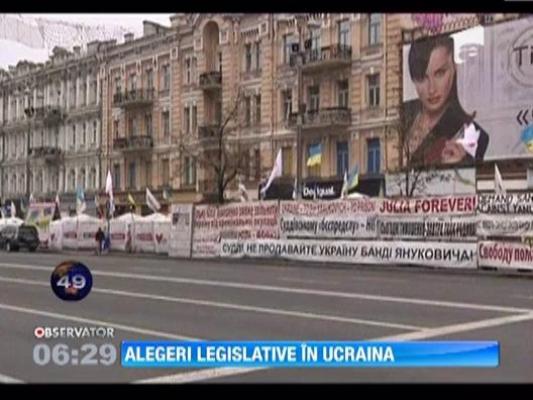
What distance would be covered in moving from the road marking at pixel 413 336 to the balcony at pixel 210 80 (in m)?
3.20

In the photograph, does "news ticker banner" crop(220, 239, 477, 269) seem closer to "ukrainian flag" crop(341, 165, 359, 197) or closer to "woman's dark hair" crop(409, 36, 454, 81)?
"ukrainian flag" crop(341, 165, 359, 197)

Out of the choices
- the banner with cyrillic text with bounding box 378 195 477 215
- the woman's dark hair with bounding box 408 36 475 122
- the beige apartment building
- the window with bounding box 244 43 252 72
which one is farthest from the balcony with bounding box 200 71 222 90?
the woman's dark hair with bounding box 408 36 475 122

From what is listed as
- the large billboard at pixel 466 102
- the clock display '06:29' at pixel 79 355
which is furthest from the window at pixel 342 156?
the clock display '06:29' at pixel 79 355

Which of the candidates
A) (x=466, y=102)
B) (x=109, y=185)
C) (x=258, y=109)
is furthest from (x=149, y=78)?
(x=466, y=102)

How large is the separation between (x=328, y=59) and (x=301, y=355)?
25.6 m

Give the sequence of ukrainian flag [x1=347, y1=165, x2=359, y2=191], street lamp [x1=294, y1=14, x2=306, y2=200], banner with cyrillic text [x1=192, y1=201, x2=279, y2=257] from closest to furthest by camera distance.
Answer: street lamp [x1=294, y1=14, x2=306, y2=200]
ukrainian flag [x1=347, y1=165, x2=359, y2=191]
banner with cyrillic text [x1=192, y1=201, x2=279, y2=257]

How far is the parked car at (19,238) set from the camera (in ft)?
31.7

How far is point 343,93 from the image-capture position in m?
34.3

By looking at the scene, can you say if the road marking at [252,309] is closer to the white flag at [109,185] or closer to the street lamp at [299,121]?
the white flag at [109,185]

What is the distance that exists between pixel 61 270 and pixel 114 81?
7.99 ft

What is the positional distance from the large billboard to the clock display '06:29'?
71.9 ft

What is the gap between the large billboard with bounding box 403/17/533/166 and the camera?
26.9m

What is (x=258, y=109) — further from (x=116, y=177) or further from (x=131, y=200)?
(x=116, y=177)
